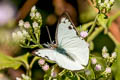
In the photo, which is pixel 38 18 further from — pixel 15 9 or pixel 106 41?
pixel 15 9

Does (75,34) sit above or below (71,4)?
below

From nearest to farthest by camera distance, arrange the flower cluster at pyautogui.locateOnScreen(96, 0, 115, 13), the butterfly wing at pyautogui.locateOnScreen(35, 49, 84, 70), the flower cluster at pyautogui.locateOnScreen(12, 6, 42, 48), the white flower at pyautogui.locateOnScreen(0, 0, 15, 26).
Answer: the butterfly wing at pyautogui.locateOnScreen(35, 49, 84, 70), the flower cluster at pyautogui.locateOnScreen(96, 0, 115, 13), the flower cluster at pyautogui.locateOnScreen(12, 6, 42, 48), the white flower at pyautogui.locateOnScreen(0, 0, 15, 26)

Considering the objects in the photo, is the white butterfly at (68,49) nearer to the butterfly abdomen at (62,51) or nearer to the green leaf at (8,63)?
the butterfly abdomen at (62,51)

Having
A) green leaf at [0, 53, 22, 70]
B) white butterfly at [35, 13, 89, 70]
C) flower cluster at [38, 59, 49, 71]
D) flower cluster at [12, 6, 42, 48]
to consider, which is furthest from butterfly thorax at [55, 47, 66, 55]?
green leaf at [0, 53, 22, 70]

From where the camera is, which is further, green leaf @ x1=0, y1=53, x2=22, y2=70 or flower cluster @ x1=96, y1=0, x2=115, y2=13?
green leaf @ x1=0, y1=53, x2=22, y2=70

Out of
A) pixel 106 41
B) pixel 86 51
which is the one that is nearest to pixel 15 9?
pixel 106 41

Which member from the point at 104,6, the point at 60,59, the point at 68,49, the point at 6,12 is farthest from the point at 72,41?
the point at 6,12

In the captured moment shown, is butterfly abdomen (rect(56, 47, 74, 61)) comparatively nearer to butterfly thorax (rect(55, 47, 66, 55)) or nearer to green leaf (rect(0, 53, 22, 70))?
butterfly thorax (rect(55, 47, 66, 55))

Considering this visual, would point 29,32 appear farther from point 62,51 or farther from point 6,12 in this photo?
point 6,12
